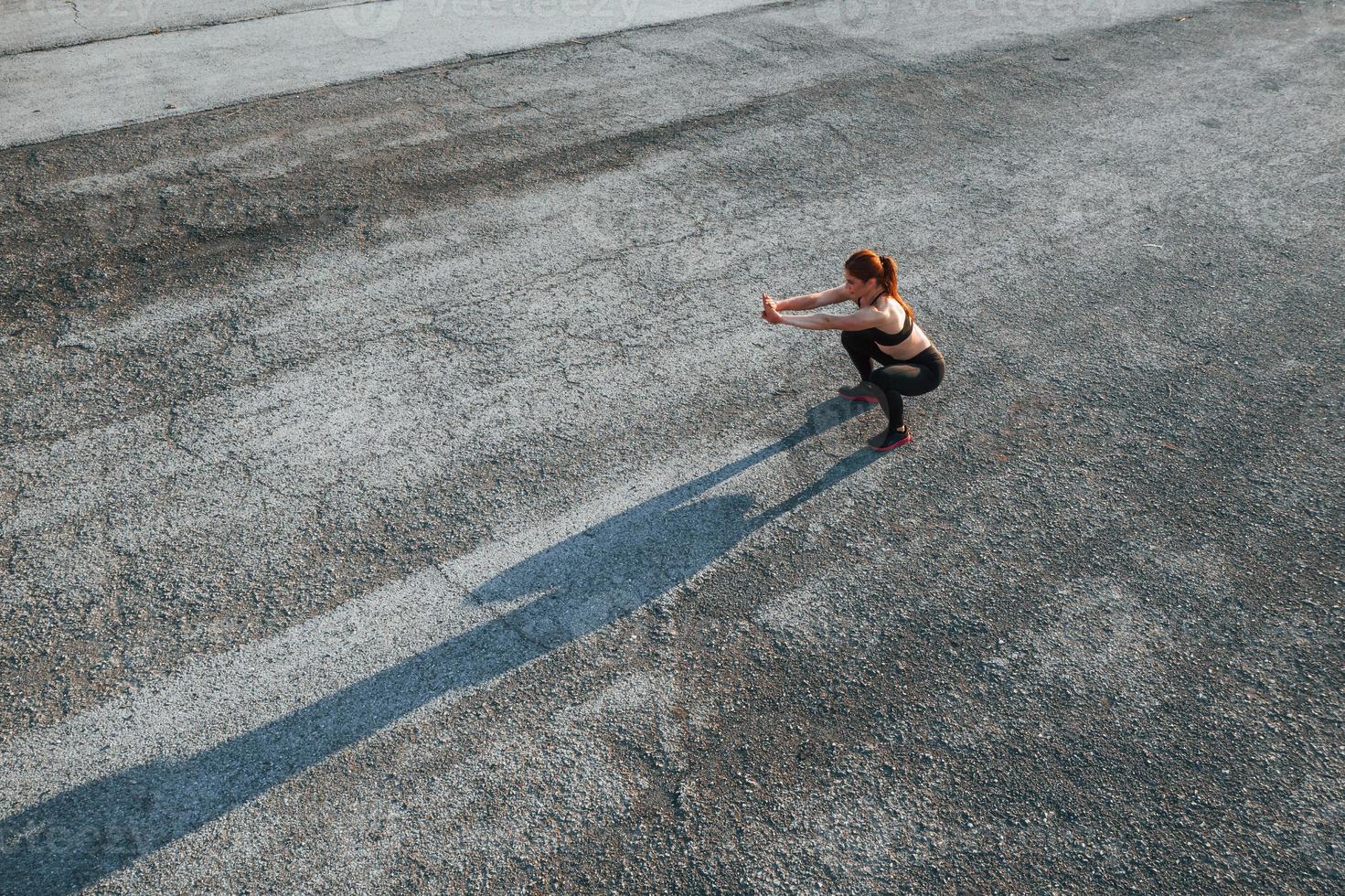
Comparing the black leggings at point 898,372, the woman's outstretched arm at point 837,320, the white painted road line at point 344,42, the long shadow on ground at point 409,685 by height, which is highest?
the white painted road line at point 344,42

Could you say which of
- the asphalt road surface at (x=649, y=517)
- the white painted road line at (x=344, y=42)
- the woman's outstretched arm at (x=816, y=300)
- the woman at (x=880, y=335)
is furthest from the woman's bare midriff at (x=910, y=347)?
the white painted road line at (x=344, y=42)

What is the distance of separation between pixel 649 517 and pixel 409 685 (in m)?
1.34

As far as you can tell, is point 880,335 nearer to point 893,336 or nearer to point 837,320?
point 893,336

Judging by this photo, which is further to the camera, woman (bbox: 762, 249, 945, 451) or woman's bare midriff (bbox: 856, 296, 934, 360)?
woman's bare midriff (bbox: 856, 296, 934, 360)

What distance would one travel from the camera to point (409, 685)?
378 centimetres

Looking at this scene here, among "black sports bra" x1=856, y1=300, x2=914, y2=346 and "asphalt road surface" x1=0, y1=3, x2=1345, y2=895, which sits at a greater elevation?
"black sports bra" x1=856, y1=300, x2=914, y2=346

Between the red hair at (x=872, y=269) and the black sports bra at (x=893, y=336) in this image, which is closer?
the red hair at (x=872, y=269)

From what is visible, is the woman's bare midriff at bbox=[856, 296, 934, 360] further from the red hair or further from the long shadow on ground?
the long shadow on ground

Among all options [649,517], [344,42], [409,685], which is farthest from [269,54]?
[409,685]

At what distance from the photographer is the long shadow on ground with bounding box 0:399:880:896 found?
324 centimetres

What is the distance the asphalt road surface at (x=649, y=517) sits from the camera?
3363 millimetres

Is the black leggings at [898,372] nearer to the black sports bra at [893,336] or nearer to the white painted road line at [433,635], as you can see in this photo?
the black sports bra at [893,336]

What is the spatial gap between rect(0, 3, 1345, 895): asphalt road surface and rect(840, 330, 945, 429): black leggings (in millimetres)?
342

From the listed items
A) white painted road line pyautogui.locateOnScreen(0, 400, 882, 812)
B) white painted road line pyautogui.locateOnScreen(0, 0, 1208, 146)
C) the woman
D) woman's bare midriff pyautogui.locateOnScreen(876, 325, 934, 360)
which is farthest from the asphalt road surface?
white painted road line pyautogui.locateOnScreen(0, 0, 1208, 146)
